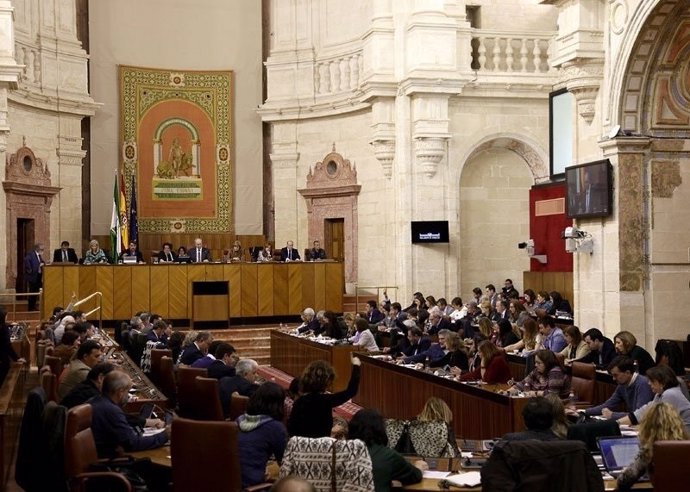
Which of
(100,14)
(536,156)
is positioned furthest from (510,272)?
(100,14)

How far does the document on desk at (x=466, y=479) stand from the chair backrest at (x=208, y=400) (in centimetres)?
274

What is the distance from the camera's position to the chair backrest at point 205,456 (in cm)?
519

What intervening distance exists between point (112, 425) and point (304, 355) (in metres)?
8.67

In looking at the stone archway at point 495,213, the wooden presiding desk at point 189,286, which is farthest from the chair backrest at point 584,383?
the stone archway at point 495,213

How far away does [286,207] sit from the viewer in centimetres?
2234

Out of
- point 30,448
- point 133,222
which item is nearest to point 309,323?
point 133,222

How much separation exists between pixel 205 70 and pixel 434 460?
60.3 feet

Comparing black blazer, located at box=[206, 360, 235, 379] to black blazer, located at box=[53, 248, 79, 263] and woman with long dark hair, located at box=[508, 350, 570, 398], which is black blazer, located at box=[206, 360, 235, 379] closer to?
woman with long dark hair, located at box=[508, 350, 570, 398]

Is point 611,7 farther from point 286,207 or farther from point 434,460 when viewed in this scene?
point 286,207

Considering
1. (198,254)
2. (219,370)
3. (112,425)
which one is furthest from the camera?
(198,254)

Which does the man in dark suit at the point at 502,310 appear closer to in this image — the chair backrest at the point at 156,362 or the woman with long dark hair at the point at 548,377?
the chair backrest at the point at 156,362

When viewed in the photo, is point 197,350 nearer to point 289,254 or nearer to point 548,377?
point 548,377

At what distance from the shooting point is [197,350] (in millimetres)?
10219

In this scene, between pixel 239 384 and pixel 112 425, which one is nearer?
pixel 112 425
